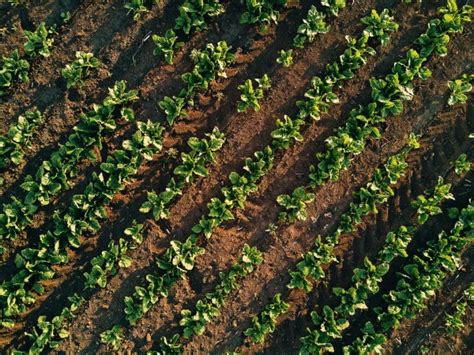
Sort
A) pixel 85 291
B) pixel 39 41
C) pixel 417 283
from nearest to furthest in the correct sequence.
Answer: pixel 417 283 → pixel 39 41 → pixel 85 291

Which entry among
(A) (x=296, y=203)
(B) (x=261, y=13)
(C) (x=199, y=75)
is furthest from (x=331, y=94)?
(C) (x=199, y=75)

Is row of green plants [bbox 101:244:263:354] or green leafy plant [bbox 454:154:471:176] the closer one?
row of green plants [bbox 101:244:263:354]

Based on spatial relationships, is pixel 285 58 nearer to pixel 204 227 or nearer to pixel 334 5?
pixel 334 5

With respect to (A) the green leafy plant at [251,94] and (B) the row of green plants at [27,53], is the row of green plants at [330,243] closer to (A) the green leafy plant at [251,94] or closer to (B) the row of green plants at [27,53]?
(A) the green leafy plant at [251,94]

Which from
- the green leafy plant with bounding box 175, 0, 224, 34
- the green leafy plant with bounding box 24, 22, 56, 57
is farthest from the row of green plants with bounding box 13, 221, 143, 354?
the green leafy plant with bounding box 175, 0, 224, 34

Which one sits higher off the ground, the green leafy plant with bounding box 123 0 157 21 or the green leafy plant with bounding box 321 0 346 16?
the green leafy plant with bounding box 123 0 157 21

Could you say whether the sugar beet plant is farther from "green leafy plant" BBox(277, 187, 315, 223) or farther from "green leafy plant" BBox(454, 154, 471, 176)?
"green leafy plant" BBox(454, 154, 471, 176)

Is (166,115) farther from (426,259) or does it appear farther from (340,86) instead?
(426,259)
